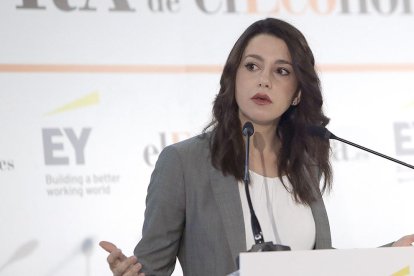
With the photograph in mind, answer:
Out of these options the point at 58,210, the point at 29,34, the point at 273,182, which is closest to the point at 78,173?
the point at 58,210

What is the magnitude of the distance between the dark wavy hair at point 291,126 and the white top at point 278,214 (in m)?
0.04

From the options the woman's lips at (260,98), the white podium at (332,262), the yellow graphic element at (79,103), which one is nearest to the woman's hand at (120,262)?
the white podium at (332,262)

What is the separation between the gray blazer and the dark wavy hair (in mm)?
69

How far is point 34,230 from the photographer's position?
3152 mm

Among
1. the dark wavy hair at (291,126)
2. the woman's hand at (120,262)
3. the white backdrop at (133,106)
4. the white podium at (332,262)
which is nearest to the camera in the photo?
the white podium at (332,262)

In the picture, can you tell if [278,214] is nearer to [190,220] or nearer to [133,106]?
[190,220]

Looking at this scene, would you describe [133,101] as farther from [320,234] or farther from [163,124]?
[320,234]

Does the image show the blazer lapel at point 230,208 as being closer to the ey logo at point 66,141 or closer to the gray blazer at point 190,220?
the gray blazer at point 190,220

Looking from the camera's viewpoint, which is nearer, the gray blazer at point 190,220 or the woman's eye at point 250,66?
the gray blazer at point 190,220

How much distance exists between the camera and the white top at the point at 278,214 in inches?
87.5

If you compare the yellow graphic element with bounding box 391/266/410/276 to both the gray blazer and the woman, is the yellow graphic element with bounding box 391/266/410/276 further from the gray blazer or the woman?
the gray blazer

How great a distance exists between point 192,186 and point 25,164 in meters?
1.18

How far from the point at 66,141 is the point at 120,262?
1.37 meters

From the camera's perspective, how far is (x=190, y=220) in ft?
7.16
